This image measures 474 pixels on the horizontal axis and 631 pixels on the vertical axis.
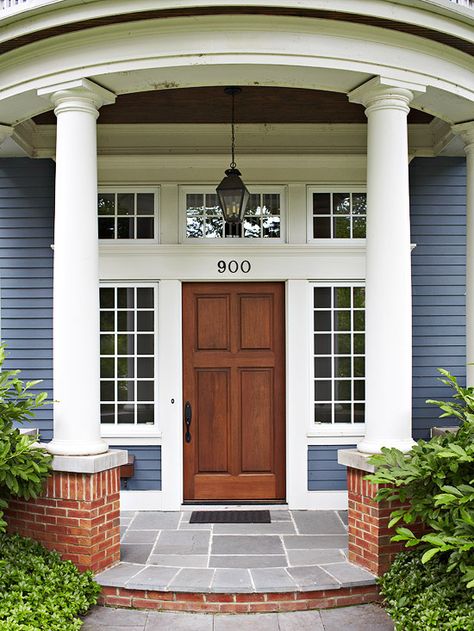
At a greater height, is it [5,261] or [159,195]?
[159,195]

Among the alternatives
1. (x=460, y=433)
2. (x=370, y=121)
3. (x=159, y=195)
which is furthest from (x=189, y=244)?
(x=460, y=433)

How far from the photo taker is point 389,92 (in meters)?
4.21

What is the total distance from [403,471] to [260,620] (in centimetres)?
127

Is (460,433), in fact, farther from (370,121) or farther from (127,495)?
(127,495)

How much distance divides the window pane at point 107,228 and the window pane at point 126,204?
0.39 ft

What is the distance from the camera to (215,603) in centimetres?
396

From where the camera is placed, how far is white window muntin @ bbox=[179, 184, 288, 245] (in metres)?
6.02

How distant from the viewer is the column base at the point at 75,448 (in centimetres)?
419

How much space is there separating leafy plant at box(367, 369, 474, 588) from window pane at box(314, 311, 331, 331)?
83.9 inches

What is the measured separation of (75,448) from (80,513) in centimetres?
42

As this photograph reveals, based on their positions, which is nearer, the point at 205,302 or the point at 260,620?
the point at 260,620

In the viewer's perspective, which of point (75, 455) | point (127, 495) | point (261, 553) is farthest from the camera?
point (127, 495)

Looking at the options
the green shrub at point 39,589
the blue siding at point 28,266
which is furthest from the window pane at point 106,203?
the green shrub at point 39,589

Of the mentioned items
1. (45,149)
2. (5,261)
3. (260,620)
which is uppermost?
(45,149)
